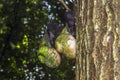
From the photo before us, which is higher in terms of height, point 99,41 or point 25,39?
point 99,41

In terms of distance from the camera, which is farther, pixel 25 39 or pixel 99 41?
pixel 25 39

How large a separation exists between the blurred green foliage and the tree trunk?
4283 mm

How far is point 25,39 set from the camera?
5977 millimetres

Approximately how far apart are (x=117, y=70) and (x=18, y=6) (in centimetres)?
460

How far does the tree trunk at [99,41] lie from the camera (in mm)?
1350

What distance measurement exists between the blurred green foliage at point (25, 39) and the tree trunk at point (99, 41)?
4283 millimetres

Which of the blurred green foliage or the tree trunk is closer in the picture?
the tree trunk

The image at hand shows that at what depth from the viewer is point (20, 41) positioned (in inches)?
231

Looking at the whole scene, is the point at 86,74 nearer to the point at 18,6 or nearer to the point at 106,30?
the point at 106,30

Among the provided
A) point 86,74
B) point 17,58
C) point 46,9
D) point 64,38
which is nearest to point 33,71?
point 17,58

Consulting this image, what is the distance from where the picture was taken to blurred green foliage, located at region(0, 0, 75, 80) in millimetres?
5770

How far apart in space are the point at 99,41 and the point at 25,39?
15.3 feet

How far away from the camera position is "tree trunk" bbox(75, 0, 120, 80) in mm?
1350

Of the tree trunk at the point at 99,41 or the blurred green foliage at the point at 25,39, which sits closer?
the tree trunk at the point at 99,41
